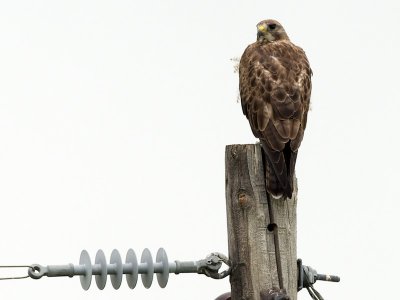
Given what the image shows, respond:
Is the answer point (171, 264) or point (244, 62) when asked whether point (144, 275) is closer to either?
point (171, 264)


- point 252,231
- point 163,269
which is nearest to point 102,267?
point 163,269

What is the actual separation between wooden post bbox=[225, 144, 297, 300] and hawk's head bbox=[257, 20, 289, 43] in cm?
404

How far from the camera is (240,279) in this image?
767cm

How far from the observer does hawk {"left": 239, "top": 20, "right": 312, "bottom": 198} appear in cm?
817

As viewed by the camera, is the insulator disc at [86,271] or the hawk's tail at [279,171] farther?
the hawk's tail at [279,171]

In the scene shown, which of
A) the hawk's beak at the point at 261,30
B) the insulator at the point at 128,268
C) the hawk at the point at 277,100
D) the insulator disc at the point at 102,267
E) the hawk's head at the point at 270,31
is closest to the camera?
the insulator at the point at 128,268

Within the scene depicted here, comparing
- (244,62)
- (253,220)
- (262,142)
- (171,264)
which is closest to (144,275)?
(171,264)

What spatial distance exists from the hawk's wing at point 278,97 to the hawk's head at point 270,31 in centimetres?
49

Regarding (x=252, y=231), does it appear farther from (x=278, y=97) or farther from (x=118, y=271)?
(x=278, y=97)

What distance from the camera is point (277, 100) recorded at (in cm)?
939

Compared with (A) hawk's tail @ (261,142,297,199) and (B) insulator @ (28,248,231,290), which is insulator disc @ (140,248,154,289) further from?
(A) hawk's tail @ (261,142,297,199)

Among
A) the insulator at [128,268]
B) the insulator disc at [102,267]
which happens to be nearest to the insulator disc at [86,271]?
the insulator at [128,268]

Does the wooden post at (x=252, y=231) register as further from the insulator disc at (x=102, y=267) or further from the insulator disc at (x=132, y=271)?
the insulator disc at (x=102, y=267)

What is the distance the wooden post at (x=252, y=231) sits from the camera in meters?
7.61
